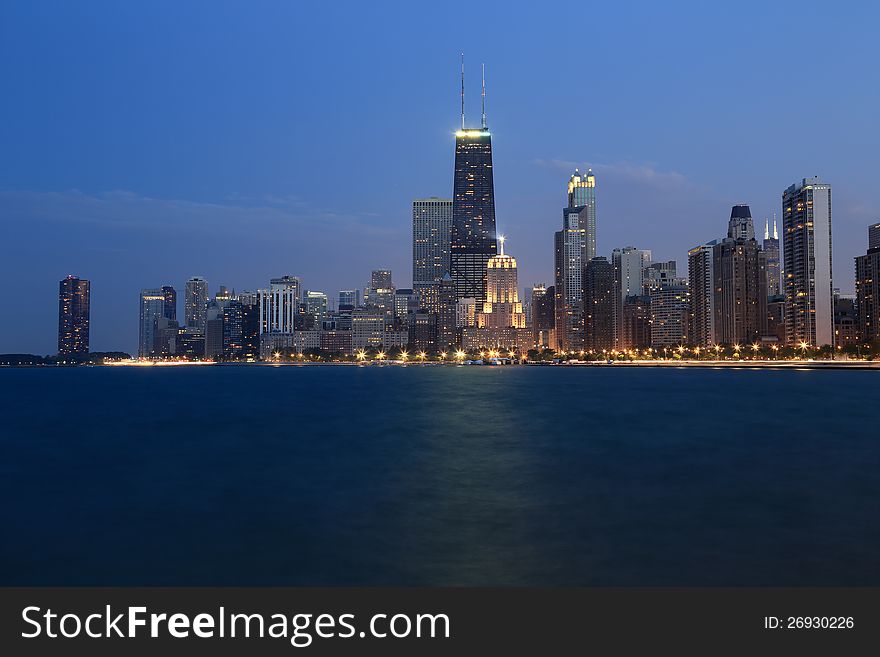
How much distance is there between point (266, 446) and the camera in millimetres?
51406

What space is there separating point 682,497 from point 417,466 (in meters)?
15.7

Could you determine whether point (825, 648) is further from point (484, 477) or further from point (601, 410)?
point (601, 410)

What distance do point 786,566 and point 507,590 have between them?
7.79 meters

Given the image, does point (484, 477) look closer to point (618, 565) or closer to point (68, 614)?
point (618, 565)

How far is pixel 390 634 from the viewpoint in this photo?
1194 cm

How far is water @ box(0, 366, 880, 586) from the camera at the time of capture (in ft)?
64.4

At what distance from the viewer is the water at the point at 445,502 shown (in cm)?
1964

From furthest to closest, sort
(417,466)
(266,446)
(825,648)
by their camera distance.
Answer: (266,446) → (417,466) → (825,648)

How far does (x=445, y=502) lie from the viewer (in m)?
29.9

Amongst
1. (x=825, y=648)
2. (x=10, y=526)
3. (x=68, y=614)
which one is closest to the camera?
(x=825, y=648)

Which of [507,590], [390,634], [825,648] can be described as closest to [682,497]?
[507,590]

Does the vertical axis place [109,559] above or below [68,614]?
below

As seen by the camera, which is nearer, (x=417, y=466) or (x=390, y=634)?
(x=390, y=634)

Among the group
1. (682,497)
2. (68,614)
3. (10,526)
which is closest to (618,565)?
(682,497)
